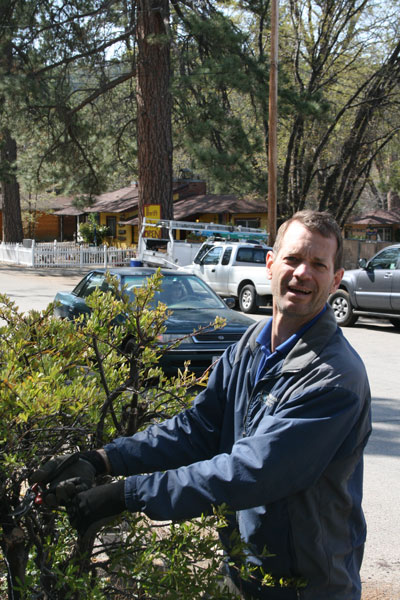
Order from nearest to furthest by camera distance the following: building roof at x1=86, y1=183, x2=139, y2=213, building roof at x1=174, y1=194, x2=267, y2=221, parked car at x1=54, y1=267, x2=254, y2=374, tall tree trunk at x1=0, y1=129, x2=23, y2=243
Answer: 1. parked car at x1=54, y1=267, x2=254, y2=374
2. tall tree trunk at x1=0, y1=129, x2=23, y2=243
3. building roof at x1=174, y1=194, x2=267, y2=221
4. building roof at x1=86, y1=183, x2=139, y2=213

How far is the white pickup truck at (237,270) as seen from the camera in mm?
17172

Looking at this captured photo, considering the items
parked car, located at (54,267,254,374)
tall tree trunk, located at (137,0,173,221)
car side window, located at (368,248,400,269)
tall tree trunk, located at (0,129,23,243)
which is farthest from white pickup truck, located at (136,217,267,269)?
tall tree trunk, located at (0,129,23,243)

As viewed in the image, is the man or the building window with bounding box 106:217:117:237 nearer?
the man

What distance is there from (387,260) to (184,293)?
710 cm

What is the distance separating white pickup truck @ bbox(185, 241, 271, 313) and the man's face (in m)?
14.6

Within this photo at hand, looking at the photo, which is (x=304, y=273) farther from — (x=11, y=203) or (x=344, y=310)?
(x=11, y=203)

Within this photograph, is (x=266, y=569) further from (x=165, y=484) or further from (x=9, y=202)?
(x=9, y=202)

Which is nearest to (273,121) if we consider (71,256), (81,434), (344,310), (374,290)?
(344,310)

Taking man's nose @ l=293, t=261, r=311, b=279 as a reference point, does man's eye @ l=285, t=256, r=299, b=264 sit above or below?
above

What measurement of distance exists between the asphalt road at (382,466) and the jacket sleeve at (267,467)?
83.6 inches

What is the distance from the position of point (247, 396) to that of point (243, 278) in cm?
1570

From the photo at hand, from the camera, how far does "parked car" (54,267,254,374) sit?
788 cm

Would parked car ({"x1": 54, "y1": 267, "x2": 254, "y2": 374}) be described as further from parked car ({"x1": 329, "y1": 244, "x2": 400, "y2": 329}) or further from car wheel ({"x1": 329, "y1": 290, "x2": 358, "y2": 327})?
→ car wheel ({"x1": 329, "y1": 290, "x2": 358, "y2": 327})

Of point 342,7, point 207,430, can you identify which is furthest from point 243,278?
point 207,430
